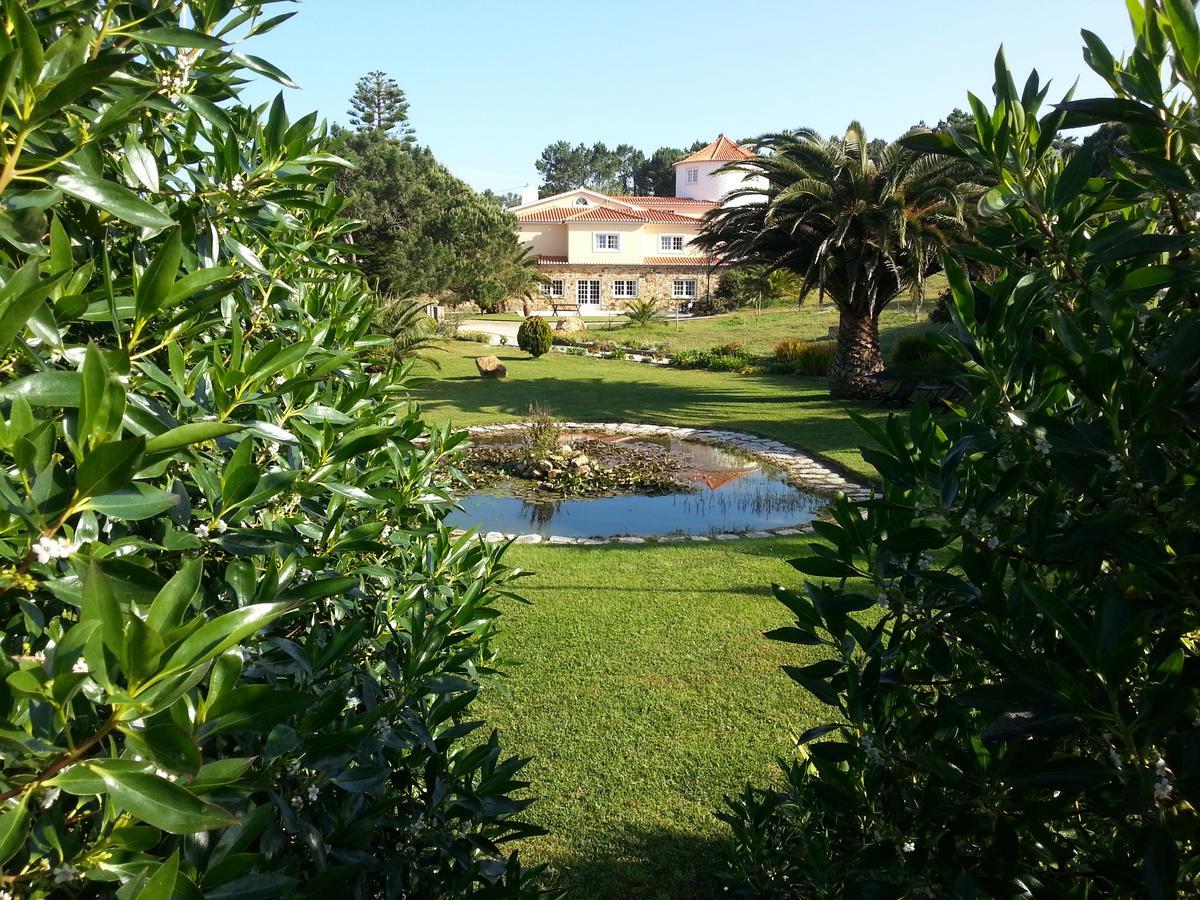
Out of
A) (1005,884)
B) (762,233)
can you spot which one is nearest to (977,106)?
(1005,884)

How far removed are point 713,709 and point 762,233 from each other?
1254cm

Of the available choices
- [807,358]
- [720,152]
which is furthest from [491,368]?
[720,152]

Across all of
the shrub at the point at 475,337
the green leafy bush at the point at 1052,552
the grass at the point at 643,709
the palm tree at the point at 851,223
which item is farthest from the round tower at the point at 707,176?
the green leafy bush at the point at 1052,552

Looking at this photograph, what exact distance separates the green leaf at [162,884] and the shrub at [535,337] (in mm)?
26605

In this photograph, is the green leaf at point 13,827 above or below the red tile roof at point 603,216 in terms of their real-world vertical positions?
below

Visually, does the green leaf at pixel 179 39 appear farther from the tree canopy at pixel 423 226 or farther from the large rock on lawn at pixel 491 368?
the tree canopy at pixel 423 226

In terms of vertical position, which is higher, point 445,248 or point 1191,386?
point 445,248

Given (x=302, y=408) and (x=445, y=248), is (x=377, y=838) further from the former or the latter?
(x=445, y=248)

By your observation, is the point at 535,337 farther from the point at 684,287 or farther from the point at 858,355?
the point at 684,287

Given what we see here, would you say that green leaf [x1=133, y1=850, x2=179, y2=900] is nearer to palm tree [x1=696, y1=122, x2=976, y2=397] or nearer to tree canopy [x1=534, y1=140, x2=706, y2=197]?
palm tree [x1=696, y1=122, x2=976, y2=397]

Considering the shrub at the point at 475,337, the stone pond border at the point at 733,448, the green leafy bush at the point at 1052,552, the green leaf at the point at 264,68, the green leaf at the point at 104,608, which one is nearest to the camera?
the green leaf at the point at 104,608

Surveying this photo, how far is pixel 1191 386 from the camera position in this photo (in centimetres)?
142

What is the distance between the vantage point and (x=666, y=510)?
1054 centimetres

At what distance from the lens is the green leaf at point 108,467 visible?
0.85 meters
